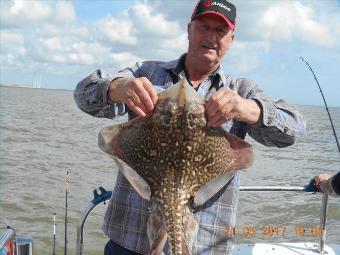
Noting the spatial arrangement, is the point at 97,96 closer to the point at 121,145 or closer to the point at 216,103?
the point at 121,145

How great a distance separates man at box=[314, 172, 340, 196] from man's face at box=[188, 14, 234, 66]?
7.37ft

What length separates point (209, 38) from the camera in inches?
119

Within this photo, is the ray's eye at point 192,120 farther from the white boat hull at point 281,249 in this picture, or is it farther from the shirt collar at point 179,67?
the white boat hull at point 281,249

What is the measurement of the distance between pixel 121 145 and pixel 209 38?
3.33 ft

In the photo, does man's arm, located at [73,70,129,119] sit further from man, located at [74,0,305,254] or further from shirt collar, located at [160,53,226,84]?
shirt collar, located at [160,53,226,84]

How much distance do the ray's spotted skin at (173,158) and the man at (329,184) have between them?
237cm

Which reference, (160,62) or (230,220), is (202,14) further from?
(230,220)

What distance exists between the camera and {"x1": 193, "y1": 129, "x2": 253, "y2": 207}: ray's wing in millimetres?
2525

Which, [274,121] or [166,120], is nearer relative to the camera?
[166,120]

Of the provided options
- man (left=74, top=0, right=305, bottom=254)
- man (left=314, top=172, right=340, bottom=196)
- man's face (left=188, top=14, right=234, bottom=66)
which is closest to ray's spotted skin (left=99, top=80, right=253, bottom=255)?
man (left=74, top=0, right=305, bottom=254)

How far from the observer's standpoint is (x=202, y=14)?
301cm

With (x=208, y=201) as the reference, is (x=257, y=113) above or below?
above

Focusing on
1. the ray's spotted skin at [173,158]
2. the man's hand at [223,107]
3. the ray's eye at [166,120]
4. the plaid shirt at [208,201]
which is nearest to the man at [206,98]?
the plaid shirt at [208,201]

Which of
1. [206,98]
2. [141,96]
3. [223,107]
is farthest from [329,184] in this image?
[141,96]
